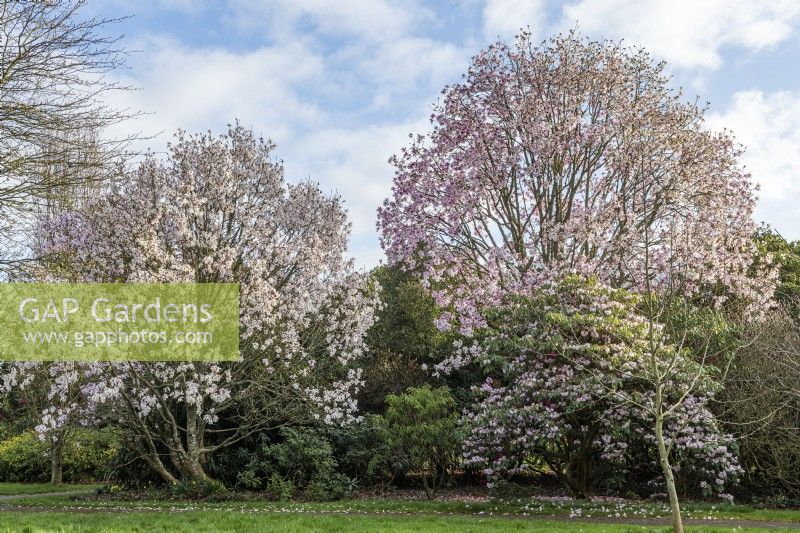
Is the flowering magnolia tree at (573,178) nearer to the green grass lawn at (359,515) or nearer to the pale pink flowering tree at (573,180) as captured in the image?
the pale pink flowering tree at (573,180)

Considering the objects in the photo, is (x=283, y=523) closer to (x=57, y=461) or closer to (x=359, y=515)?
(x=359, y=515)

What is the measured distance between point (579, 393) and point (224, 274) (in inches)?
328

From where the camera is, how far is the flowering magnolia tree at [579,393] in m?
12.8

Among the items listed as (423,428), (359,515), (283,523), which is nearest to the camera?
(283,523)

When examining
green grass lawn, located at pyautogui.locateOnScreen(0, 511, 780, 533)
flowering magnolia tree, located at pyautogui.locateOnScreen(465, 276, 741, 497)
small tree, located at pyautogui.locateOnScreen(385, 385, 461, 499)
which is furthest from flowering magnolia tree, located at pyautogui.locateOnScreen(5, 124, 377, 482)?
flowering magnolia tree, located at pyautogui.locateOnScreen(465, 276, 741, 497)

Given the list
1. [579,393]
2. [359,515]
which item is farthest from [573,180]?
[359,515]

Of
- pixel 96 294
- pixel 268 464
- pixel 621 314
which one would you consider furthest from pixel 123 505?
pixel 621 314

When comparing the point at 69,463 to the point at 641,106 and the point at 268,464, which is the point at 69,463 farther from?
the point at 641,106

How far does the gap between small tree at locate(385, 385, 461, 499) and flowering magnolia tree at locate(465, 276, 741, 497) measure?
727mm

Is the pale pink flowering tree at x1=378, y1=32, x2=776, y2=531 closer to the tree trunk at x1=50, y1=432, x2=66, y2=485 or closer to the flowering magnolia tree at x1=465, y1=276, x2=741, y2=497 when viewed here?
the flowering magnolia tree at x1=465, y1=276, x2=741, y2=497

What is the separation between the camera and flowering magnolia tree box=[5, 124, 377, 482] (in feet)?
48.8

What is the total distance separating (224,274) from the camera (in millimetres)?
15398

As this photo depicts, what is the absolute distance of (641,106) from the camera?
1633 centimetres

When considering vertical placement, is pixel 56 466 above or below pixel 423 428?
below
